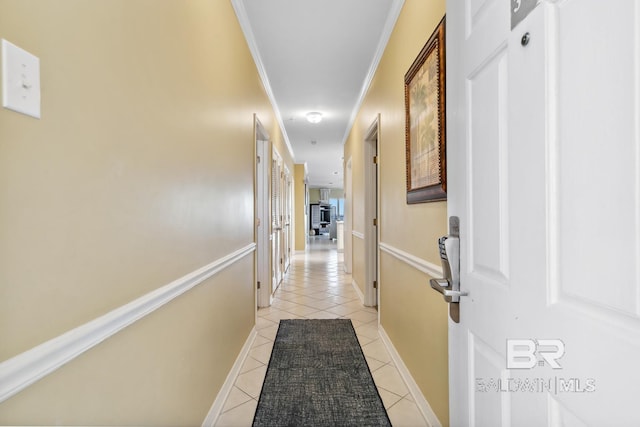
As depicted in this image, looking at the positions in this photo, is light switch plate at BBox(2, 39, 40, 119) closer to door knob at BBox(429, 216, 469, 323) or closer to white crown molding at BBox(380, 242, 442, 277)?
door knob at BBox(429, 216, 469, 323)

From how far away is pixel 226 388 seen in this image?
1.96 meters

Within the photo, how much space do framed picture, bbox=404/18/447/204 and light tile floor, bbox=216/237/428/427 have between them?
1.19m

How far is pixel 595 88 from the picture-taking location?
50cm

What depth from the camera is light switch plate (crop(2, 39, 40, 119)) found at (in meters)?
0.56

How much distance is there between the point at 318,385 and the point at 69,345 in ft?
5.62

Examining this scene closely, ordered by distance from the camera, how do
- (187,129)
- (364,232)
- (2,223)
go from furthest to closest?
(364,232) → (187,129) → (2,223)

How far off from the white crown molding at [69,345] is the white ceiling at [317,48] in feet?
6.46

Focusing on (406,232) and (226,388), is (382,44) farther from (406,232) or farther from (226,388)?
(226,388)

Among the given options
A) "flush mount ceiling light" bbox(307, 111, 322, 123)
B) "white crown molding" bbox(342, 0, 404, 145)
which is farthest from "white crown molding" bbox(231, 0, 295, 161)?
"white crown molding" bbox(342, 0, 404, 145)

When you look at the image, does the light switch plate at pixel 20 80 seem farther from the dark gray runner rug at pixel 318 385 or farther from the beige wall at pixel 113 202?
the dark gray runner rug at pixel 318 385

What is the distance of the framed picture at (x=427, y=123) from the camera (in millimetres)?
1472

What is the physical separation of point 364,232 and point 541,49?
136 inches

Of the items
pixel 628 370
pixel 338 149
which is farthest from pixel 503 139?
pixel 338 149

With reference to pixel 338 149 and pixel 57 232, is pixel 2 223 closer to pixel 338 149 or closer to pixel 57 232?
pixel 57 232
